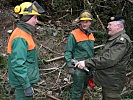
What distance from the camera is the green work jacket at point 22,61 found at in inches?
158

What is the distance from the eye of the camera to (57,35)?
8.65 metres

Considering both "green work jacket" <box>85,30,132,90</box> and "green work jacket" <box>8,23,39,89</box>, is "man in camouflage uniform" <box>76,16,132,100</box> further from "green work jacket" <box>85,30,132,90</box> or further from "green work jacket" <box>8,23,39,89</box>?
"green work jacket" <box>8,23,39,89</box>

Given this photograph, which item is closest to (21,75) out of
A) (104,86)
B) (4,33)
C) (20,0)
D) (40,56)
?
(104,86)

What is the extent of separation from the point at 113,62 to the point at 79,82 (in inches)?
40.5

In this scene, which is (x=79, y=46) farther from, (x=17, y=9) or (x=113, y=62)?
(x=17, y=9)

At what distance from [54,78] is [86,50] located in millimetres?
2269

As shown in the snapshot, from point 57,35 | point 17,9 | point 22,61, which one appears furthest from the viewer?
point 57,35

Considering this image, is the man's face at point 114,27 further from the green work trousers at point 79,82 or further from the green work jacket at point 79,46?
the green work trousers at point 79,82

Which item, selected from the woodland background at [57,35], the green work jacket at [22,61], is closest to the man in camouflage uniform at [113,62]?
the green work jacket at [22,61]

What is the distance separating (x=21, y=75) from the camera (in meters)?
4.04

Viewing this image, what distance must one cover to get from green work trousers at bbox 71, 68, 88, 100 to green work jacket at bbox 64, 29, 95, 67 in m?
0.27

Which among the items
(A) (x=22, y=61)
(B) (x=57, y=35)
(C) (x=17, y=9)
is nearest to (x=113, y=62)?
(A) (x=22, y=61)

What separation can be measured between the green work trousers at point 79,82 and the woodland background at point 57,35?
1058 millimetres

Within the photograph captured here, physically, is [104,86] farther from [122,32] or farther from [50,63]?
[50,63]
